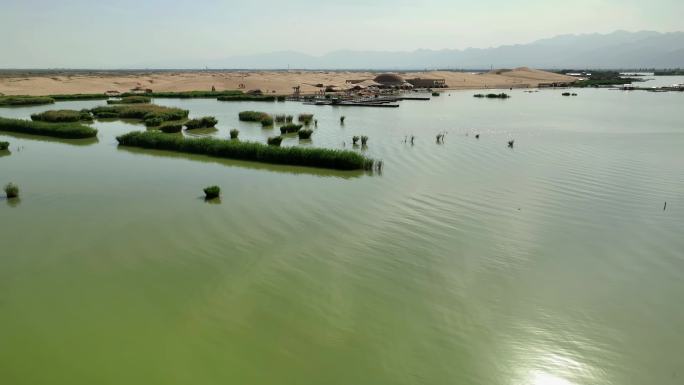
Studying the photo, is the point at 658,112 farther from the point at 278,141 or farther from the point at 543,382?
the point at 543,382

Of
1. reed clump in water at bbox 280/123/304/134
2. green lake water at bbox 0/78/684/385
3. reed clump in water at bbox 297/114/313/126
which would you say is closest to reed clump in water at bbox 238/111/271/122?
reed clump in water at bbox 297/114/313/126

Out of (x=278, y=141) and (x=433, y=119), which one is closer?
(x=278, y=141)

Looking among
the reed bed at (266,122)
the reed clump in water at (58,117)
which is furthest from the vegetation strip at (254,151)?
the reed clump in water at (58,117)

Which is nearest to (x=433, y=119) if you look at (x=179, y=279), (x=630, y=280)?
(x=630, y=280)

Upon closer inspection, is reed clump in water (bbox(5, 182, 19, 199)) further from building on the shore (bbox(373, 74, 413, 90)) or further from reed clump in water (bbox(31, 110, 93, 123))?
building on the shore (bbox(373, 74, 413, 90))

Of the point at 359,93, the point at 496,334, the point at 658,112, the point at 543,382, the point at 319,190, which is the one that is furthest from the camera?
the point at 359,93

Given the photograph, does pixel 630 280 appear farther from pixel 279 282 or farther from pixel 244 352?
pixel 244 352

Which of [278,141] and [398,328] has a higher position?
[278,141]

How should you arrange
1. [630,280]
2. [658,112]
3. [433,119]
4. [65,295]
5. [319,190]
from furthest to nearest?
[658,112]
[433,119]
[319,190]
[630,280]
[65,295]
